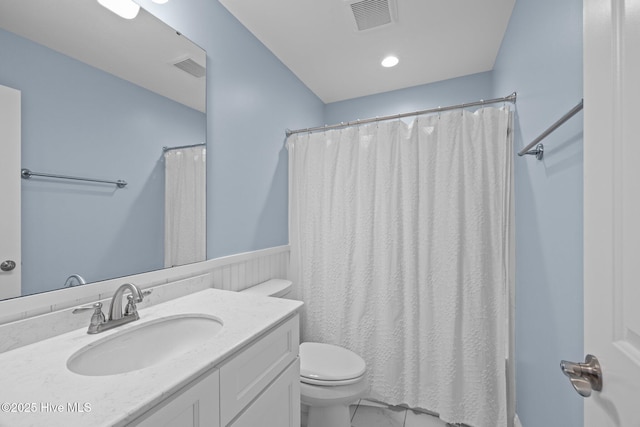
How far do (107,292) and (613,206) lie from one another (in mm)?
1424

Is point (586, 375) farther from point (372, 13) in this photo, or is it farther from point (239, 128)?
point (372, 13)

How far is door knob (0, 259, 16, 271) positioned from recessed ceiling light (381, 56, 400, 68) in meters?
2.37

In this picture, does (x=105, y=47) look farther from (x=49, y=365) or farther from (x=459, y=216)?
(x=459, y=216)

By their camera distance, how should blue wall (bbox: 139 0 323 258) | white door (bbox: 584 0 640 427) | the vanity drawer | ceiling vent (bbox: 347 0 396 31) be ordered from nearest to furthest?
white door (bbox: 584 0 640 427) < the vanity drawer < blue wall (bbox: 139 0 323 258) < ceiling vent (bbox: 347 0 396 31)

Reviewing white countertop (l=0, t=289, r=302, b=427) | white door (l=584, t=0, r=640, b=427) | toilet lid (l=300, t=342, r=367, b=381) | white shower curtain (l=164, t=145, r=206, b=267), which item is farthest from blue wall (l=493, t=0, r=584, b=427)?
white shower curtain (l=164, t=145, r=206, b=267)

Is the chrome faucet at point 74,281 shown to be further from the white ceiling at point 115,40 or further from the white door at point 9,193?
the white ceiling at point 115,40

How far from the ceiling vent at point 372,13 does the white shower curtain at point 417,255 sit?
0.64m

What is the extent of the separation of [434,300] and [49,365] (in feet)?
5.57

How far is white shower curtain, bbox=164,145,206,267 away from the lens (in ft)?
4.11

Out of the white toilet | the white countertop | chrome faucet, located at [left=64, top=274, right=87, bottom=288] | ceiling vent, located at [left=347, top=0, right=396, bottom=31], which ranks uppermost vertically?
ceiling vent, located at [left=347, top=0, right=396, bottom=31]

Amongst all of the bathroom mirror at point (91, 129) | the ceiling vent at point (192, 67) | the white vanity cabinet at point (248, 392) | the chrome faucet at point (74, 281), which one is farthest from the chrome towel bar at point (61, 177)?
the white vanity cabinet at point (248, 392)

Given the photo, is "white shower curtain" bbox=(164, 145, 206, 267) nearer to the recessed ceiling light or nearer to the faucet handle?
the faucet handle

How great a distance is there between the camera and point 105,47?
1045 millimetres

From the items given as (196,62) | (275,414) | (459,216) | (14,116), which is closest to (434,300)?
(459,216)
